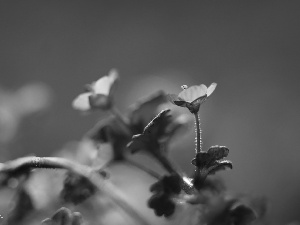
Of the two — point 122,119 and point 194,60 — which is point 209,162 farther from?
point 194,60

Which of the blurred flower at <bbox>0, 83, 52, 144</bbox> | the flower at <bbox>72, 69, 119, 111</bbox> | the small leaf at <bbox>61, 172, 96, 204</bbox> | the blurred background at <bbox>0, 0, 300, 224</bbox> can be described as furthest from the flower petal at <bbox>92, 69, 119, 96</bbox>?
the blurred background at <bbox>0, 0, 300, 224</bbox>

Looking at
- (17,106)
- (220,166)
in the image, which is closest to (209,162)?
(220,166)

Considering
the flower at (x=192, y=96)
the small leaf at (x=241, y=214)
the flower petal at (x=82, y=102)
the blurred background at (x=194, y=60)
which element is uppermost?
the blurred background at (x=194, y=60)

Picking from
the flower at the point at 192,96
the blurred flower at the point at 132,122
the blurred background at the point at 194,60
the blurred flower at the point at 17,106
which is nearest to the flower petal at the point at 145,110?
the blurred flower at the point at 132,122

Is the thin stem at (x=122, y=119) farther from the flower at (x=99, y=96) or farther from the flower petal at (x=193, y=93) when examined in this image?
the flower petal at (x=193, y=93)

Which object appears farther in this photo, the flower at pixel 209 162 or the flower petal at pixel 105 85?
the flower petal at pixel 105 85

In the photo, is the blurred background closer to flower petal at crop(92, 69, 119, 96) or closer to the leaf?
flower petal at crop(92, 69, 119, 96)

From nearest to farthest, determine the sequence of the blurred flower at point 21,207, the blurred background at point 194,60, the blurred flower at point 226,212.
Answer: the blurred flower at point 226,212, the blurred flower at point 21,207, the blurred background at point 194,60
